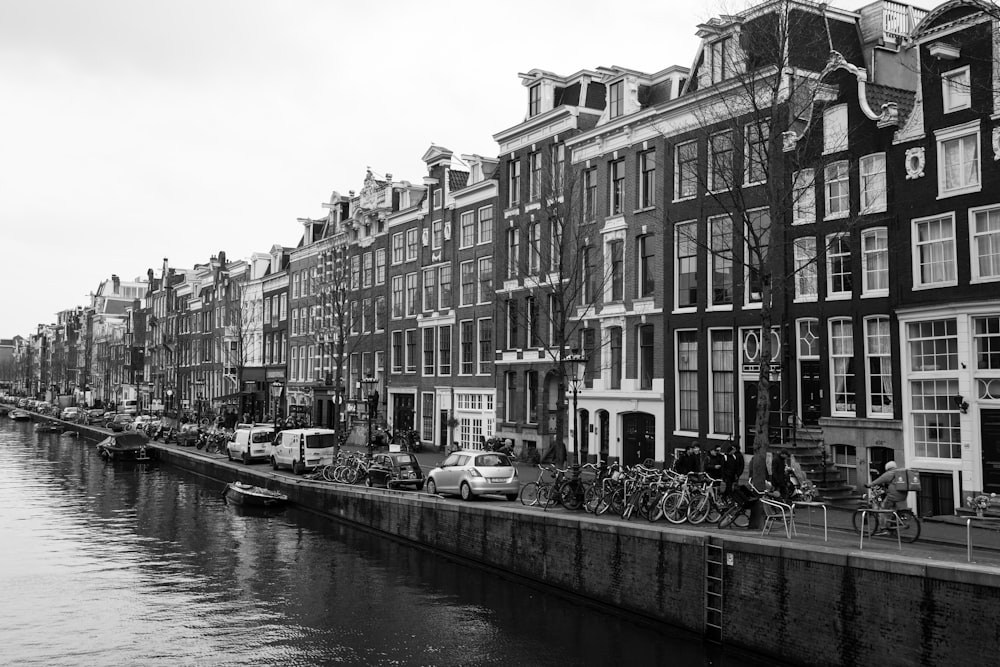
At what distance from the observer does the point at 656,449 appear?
3722 cm

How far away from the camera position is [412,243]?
59.6 metres

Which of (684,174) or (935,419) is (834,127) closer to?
(684,174)

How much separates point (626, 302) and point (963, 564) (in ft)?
80.0

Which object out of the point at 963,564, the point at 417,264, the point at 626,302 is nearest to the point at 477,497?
the point at 626,302

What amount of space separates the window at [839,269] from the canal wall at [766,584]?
1219cm

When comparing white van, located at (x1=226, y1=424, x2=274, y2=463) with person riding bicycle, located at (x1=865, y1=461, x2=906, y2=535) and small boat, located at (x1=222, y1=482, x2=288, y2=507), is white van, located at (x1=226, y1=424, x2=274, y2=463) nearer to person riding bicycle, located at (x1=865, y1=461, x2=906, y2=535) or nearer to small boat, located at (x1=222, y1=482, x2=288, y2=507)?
small boat, located at (x1=222, y1=482, x2=288, y2=507)

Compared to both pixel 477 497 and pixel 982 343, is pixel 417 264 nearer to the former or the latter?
pixel 477 497

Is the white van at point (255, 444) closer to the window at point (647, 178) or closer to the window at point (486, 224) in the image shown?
the window at point (486, 224)

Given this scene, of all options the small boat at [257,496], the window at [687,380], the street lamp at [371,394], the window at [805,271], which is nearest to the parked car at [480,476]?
the window at [687,380]

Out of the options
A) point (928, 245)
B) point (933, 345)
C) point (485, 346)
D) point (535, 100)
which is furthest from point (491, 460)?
point (535, 100)

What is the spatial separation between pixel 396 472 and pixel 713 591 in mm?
18872

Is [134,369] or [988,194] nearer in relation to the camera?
[988,194]

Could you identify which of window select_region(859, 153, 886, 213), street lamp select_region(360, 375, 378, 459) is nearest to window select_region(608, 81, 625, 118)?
window select_region(859, 153, 886, 213)

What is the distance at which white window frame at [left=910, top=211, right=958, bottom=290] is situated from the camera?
25969 millimetres
